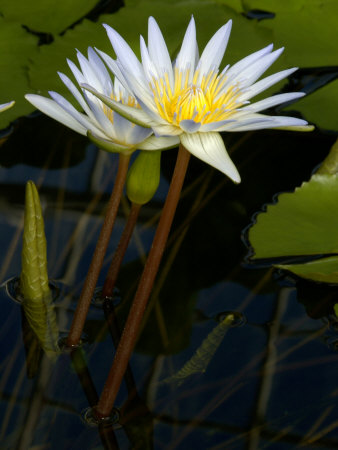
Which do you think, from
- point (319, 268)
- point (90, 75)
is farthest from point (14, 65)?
point (319, 268)

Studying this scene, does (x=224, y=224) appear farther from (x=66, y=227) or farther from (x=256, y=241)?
(x=66, y=227)

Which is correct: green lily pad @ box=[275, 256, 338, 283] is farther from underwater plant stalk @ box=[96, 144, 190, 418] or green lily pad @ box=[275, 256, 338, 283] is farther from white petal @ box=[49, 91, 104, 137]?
white petal @ box=[49, 91, 104, 137]

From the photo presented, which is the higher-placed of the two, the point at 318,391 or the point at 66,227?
the point at 66,227

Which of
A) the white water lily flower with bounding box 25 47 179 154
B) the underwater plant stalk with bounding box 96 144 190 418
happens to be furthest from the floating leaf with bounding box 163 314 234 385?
the white water lily flower with bounding box 25 47 179 154

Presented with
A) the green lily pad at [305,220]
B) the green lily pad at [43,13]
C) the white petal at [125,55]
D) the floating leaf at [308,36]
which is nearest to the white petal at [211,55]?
the white petal at [125,55]

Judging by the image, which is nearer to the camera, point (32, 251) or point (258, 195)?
point (32, 251)

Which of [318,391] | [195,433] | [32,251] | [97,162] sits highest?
[97,162]

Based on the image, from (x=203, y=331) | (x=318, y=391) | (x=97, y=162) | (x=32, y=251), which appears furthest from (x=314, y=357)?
(x=97, y=162)

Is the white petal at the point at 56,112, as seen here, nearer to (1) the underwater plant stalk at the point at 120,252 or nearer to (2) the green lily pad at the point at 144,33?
(1) the underwater plant stalk at the point at 120,252
